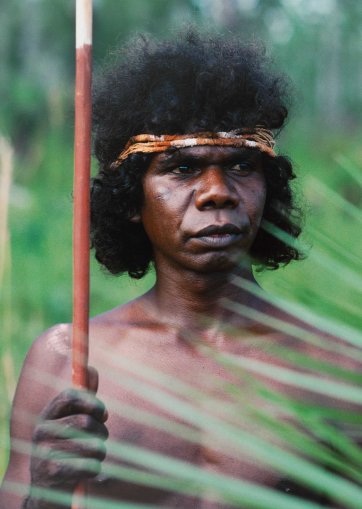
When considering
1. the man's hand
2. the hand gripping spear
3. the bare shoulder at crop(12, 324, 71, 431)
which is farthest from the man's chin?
the hand gripping spear

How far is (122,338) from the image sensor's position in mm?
2006

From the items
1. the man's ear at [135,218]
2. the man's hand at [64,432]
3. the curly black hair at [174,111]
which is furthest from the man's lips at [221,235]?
the man's hand at [64,432]

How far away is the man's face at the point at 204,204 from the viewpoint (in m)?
1.74

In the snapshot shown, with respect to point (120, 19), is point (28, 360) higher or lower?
higher

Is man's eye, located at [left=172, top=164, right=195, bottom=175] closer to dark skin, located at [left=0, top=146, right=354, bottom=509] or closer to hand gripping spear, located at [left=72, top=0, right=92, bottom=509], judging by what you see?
dark skin, located at [left=0, top=146, right=354, bottom=509]

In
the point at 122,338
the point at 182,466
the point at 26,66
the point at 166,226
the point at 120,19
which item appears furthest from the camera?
the point at 120,19

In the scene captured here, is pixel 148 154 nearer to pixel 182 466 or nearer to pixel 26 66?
pixel 182 466

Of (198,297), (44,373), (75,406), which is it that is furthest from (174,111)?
(75,406)

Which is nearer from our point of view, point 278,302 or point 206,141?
point 278,302

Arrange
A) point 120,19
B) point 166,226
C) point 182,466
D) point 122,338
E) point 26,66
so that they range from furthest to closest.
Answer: point 120,19
point 26,66
point 122,338
point 166,226
point 182,466

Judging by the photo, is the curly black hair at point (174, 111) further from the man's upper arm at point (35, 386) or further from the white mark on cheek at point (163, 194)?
the man's upper arm at point (35, 386)

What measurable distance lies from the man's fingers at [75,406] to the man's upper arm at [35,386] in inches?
23.4

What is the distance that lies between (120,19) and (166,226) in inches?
606

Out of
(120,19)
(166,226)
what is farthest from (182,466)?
(120,19)
